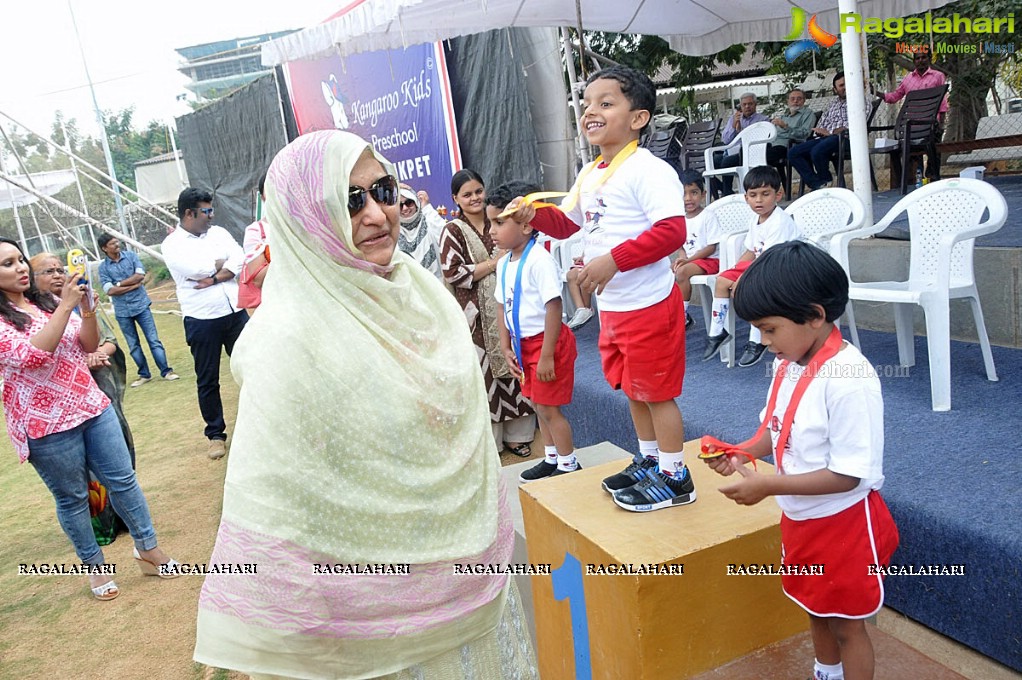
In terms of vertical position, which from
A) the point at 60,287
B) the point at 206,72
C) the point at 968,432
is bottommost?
the point at 968,432

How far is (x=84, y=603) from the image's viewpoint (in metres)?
3.89

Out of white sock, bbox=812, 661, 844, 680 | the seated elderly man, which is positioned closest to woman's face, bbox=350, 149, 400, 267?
white sock, bbox=812, 661, 844, 680

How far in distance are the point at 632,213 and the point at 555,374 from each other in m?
1.35

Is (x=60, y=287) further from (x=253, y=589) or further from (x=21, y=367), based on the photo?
(x=253, y=589)

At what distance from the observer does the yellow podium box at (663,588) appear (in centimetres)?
201

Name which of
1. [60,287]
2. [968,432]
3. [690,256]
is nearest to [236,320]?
[60,287]

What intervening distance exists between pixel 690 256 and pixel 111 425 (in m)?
3.72

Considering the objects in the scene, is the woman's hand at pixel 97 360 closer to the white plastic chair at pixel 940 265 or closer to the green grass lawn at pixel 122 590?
the green grass lawn at pixel 122 590

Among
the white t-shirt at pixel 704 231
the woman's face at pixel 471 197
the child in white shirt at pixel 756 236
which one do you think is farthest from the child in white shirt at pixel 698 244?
the woman's face at pixel 471 197

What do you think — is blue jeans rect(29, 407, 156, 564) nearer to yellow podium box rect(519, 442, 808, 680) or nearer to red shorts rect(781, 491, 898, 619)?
yellow podium box rect(519, 442, 808, 680)

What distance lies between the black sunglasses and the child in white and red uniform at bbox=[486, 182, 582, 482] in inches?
75.5

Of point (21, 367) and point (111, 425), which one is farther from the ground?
point (21, 367)

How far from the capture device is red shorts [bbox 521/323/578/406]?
362 cm

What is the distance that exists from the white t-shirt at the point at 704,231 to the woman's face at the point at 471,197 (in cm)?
149
